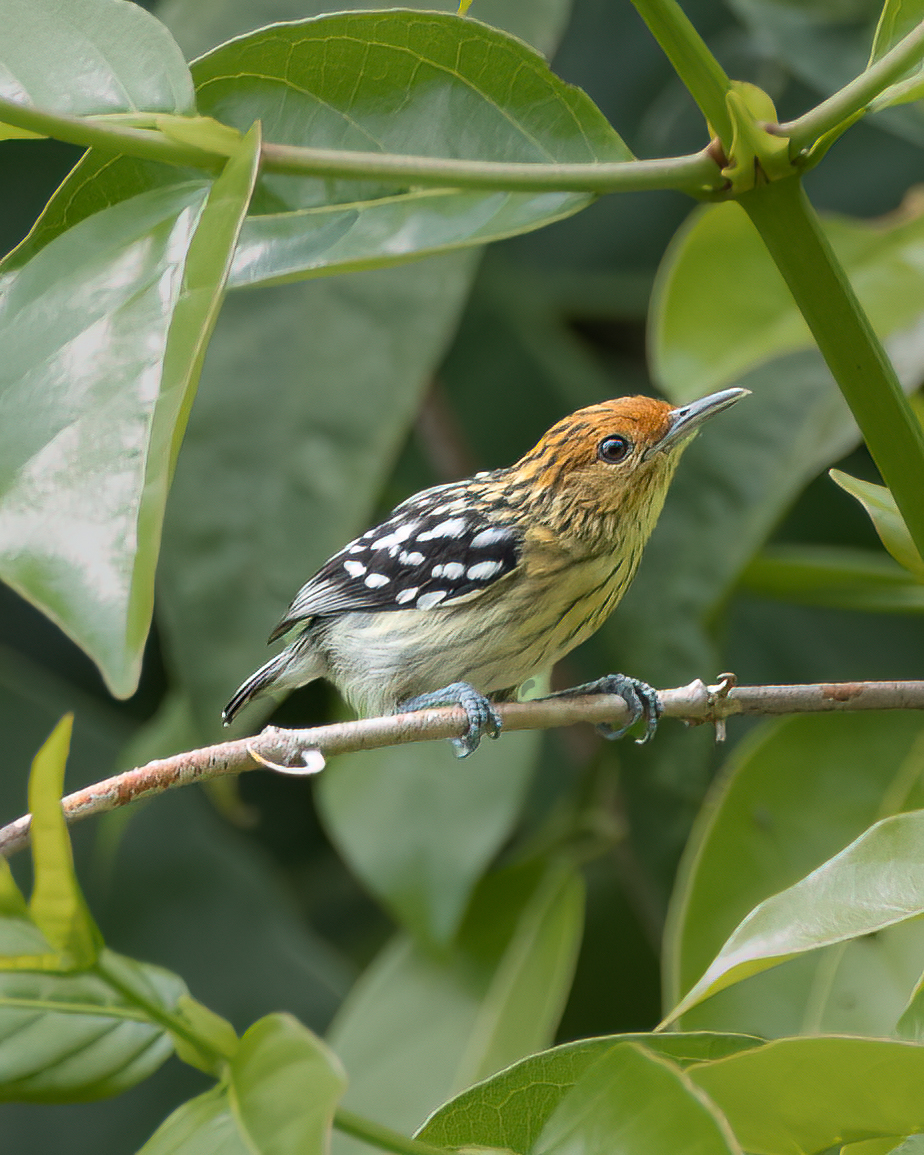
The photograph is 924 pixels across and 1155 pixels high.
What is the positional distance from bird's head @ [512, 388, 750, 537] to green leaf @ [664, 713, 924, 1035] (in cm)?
35

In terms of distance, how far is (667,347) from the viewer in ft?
5.33

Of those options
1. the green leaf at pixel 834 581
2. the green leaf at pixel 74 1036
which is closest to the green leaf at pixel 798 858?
the green leaf at pixel 834 581

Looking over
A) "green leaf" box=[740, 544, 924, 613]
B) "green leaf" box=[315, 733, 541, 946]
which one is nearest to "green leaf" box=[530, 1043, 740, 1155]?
"green leaf" box=[740, 544, 924, 613]

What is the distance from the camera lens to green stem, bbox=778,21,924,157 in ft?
2.59

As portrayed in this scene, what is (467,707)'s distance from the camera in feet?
3.73

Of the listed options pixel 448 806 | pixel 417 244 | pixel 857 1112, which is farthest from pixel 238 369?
pixel 857 1112

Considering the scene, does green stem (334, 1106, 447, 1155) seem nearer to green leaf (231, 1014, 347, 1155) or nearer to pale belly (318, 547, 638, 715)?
green leaf (231, 1014, 347, 1155)

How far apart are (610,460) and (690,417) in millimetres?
155

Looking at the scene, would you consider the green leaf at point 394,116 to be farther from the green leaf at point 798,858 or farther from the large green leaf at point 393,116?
the green leaf at point 798,858

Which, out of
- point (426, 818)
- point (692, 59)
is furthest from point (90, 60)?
point (426, 818)

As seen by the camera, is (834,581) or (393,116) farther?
(834,581)

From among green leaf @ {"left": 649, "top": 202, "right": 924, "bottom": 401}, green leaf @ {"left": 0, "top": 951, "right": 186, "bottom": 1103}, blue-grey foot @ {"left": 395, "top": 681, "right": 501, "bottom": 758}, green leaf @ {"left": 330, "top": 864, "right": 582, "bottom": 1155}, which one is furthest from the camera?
green leaf @ {"left": 330, "top": 864, "right": 582, "bottom": 1155}

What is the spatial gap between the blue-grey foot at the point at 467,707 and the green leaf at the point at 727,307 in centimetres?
53

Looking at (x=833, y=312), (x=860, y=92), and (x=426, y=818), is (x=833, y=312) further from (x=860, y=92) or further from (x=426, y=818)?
(x=426, y=818)
